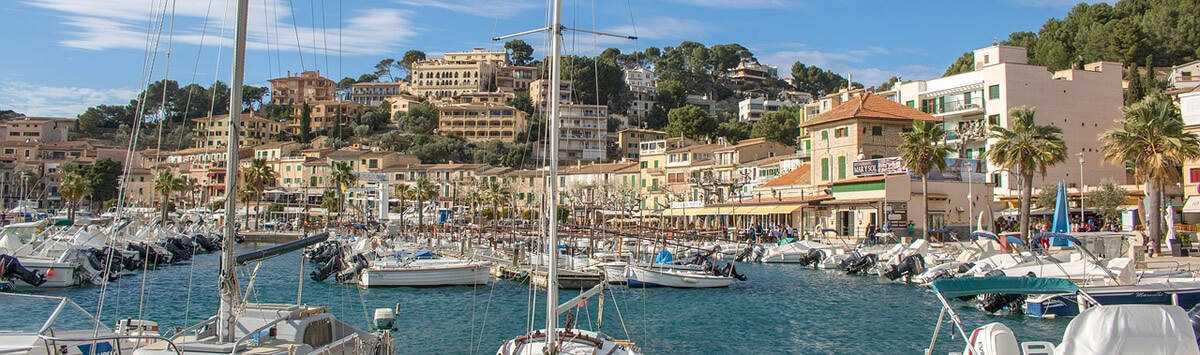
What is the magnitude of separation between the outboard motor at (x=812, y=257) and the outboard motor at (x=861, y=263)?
5.56 m

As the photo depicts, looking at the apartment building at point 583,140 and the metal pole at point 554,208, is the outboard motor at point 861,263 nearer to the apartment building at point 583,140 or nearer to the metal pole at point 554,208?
the metal pole at point 554,208

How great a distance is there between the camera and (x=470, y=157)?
170 metres

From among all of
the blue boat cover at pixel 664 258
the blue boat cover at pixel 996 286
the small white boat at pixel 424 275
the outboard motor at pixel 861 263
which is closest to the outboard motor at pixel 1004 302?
the blue boat cover at pixel 996 286

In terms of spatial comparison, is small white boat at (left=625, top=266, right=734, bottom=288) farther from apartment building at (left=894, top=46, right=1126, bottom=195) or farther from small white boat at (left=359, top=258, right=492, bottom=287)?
apartment building at (left=894, top=46, right=1126, bottom=195)

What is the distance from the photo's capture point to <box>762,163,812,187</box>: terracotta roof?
88.8 m

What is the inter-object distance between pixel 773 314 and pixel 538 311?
9.41m

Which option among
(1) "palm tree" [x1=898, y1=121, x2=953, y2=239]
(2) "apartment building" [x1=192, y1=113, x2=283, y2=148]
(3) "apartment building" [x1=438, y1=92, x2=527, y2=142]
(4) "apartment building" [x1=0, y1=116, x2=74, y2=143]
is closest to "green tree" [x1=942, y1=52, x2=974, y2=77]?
(1) "palm tree" [x1=898, y1=121, x2=953, y2=239]

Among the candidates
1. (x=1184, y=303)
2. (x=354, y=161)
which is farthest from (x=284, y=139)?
(x=1184, y=303)

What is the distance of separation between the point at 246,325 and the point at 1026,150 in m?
47.0

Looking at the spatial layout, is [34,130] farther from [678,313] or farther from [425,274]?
[678,313]

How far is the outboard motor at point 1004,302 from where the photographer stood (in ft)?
119

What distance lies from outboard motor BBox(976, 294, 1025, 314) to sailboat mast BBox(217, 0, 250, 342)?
27811 mm

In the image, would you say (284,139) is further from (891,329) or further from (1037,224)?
(891,329)

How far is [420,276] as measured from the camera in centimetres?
5066
